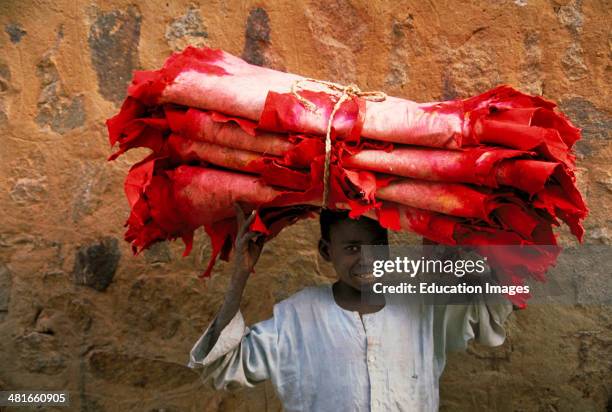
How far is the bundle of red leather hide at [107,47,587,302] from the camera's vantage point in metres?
1.33

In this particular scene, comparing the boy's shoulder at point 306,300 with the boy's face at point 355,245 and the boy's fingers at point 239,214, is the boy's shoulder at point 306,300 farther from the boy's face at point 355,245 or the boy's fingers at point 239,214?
the boy's fingers at point 239,214

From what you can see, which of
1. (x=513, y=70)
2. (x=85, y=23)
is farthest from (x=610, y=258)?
(x=85, y=23)

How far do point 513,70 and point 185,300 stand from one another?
1.32 metres

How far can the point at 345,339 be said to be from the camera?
1.66 meters

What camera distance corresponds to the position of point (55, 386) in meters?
2.25

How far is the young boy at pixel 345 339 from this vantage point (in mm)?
1567

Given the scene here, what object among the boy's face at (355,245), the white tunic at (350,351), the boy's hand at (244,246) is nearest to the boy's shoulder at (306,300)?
the white tunic at (350,351)

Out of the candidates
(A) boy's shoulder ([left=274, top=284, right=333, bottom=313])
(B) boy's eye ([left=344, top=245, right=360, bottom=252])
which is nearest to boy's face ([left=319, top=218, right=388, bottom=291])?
(B) boy's eye ([left=344, top=245, right=360, bottom=252])

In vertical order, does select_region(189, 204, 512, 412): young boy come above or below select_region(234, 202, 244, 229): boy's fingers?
below

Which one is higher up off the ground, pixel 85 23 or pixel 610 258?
pixel 85 23

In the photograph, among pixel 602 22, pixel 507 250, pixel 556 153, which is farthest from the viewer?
pixel 602 22

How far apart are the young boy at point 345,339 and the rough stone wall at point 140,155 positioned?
0.48 metres

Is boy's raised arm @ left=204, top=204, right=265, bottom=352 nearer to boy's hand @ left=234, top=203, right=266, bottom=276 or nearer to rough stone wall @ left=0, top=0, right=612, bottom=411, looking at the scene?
boy's hand @ left=234, top=203, right=266, bottom=276

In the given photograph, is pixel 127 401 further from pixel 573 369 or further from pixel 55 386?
pixel 573 369
